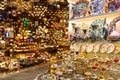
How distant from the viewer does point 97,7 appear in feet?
13.1

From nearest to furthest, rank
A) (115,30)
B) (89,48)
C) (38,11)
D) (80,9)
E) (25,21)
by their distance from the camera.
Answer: (115,30)
(89,48)
(80,9)
(25,21)
(38,11)

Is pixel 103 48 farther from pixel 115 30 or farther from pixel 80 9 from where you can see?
pixel 80 9

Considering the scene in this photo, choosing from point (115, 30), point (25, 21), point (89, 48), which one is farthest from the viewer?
point (25, 21)

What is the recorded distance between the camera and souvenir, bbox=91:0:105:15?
12.8 ft

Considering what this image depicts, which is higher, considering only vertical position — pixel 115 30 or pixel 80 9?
pixel 80 9

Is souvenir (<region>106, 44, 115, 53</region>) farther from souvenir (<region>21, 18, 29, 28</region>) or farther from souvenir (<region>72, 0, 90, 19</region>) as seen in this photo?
souvenir (<region>21, 18, 29, 28</region>)

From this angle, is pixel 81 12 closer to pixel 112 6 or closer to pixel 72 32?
pixel 72 32

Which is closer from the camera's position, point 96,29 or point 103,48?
point 103,48

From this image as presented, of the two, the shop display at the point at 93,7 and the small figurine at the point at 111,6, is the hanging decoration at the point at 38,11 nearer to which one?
the shop display at the point at 93,7

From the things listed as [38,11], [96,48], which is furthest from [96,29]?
[38,11]

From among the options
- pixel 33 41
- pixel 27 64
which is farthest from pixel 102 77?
pixel 33 41

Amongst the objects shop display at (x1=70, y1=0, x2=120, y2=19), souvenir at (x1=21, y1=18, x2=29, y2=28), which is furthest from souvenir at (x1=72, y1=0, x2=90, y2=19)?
souvenir at (x1=21, y1=18, x2=29, y2=28)

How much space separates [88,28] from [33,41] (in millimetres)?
11751

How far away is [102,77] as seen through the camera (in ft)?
11.7
